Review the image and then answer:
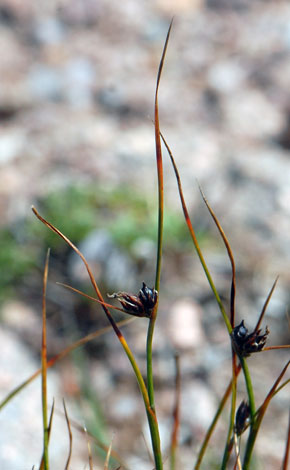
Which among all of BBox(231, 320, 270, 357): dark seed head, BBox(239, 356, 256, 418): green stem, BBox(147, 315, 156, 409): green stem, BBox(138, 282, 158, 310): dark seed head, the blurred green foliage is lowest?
BBox(147, 315, 156, 409): green stem

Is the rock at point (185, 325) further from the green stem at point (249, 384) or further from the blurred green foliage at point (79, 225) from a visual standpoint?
the green stem at point (249, 384)

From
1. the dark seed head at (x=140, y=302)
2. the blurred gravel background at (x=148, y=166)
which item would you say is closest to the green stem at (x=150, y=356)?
the dark seed head at (x=140, y=302)

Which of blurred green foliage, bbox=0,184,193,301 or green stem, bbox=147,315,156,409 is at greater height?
blurred green foliage, bbox=0,184,193,301

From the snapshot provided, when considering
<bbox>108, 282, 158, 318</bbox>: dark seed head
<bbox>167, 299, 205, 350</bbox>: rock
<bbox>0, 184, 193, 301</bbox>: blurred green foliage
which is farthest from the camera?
<bbox>0, 184, 193, 301</bbox>: blurred green foliage

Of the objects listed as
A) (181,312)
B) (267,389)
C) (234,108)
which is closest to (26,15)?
(234,108)

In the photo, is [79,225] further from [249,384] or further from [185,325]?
[249,384]

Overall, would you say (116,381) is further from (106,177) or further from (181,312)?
(106,177)

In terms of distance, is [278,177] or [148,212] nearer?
[148,212]

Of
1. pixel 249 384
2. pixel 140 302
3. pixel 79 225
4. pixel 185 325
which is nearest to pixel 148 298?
pixel 140 302

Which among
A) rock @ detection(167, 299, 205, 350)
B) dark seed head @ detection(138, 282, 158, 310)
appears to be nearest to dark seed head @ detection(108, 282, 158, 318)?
dark seed head @ detection(138, 282, 158, 310)

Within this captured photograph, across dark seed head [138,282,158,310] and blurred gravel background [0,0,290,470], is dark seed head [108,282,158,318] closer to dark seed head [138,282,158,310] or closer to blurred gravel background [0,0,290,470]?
dark seed head [138,282,158,310]
